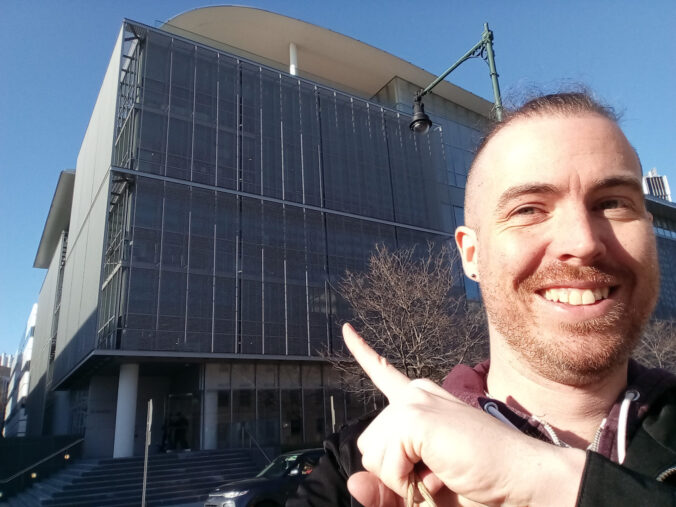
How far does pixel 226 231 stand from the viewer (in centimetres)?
2405

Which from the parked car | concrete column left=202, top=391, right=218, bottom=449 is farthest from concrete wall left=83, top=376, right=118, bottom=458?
the parked car

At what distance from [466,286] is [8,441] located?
22944 mm

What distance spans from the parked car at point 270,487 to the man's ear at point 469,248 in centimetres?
1033

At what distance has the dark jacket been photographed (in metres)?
0.92

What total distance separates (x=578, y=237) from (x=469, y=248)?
17.0 inches

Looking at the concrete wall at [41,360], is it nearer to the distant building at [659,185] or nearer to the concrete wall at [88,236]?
the concrete wall at [88,236]

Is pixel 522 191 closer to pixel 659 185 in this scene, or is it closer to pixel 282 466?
pixel 282 466

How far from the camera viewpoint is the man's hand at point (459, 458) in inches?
37.4

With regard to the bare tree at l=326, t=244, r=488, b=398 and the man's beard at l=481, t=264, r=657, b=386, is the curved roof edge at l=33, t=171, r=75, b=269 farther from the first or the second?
the man's beard at l=481, t=264, r=657, b=386

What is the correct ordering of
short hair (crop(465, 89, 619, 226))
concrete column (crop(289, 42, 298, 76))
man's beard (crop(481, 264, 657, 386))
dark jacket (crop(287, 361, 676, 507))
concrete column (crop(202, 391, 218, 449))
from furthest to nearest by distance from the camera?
concrete column (crop(289, 42, 298, 76)) → concrete column (crop(202, 391, 218, 449)) → short hair (crop(465, 89, 619, 226)) → man's beard (crop(481, 264, 657, 386)) → dark jacket (crop(287, 361, 676, 507))

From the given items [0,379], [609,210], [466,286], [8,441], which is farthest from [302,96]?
[0,379]

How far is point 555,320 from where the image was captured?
1.28 meters

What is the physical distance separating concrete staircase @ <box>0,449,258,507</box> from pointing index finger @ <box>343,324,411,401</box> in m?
18.3

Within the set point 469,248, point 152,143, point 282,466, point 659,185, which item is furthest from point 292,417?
point 659,185
